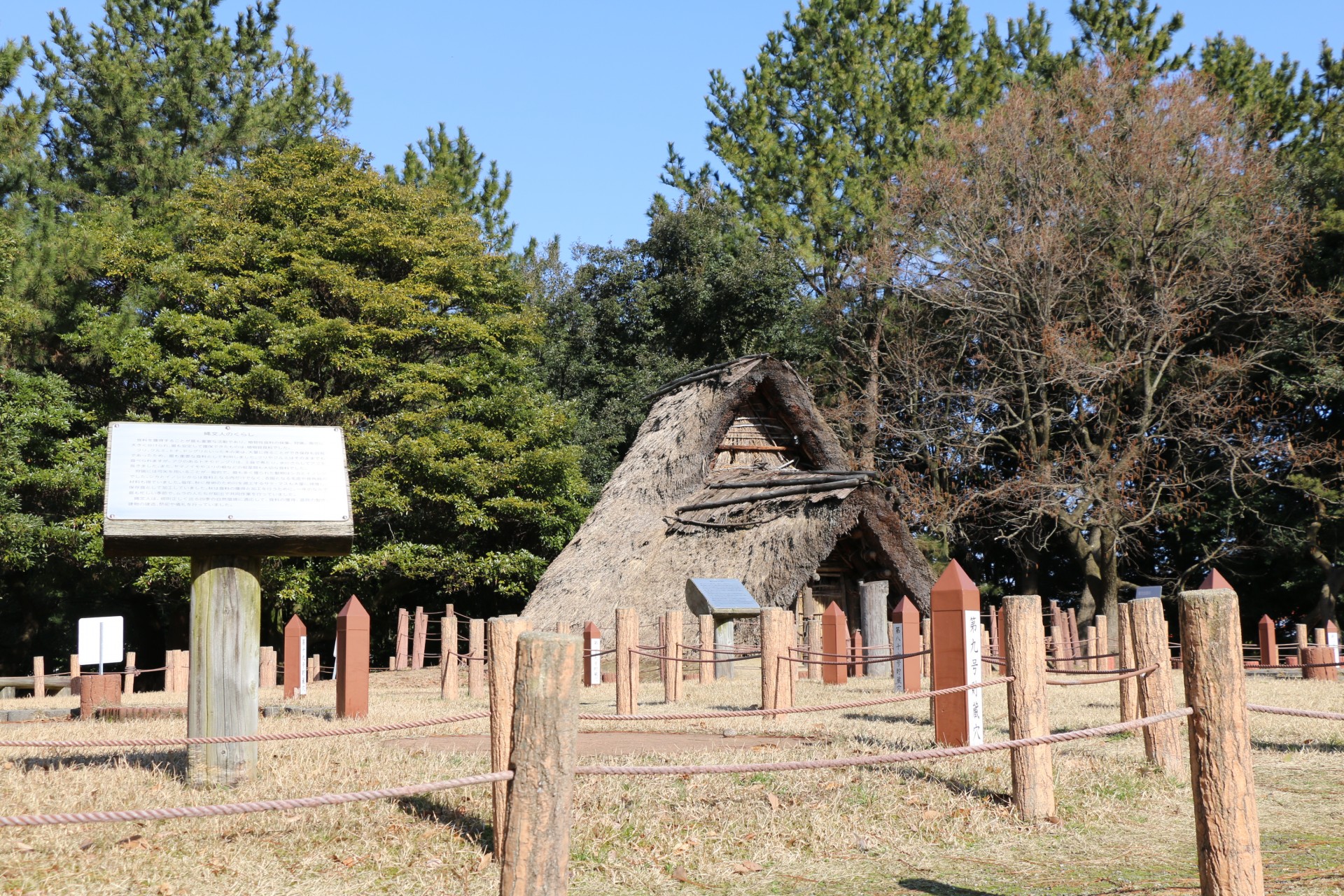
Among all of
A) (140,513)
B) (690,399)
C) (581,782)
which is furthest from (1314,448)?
(140,513)

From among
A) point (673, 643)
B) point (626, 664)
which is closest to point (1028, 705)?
point (626, 664)

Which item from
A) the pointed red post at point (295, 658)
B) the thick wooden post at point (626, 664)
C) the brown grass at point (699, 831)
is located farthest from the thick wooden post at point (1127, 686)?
the pointed red post at point (295, 658)

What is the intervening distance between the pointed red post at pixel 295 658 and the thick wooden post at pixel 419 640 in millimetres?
4795

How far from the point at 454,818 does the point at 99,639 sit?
33.2 ft

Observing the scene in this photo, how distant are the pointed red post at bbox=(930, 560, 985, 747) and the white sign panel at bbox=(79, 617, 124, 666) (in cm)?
1053

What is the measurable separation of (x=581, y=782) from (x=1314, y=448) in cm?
2003

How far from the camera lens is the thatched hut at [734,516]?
55.2ft

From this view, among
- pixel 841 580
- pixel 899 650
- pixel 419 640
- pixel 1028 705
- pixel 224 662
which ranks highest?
pixel 841 580

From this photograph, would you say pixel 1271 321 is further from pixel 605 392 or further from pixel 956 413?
pixel 605 392

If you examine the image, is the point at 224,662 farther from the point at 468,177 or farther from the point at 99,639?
the point at 468,177

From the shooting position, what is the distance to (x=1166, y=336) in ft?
73.2

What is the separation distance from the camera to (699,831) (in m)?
5.56

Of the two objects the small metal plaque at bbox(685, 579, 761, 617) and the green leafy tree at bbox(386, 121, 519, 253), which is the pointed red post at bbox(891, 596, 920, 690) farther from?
the green leafy tree at bbox(386, 121, 519, 253)

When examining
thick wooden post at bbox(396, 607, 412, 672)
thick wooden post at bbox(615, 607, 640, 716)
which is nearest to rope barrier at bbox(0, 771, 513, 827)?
thick wooden post at bbox(615, 607, 640, 716)
